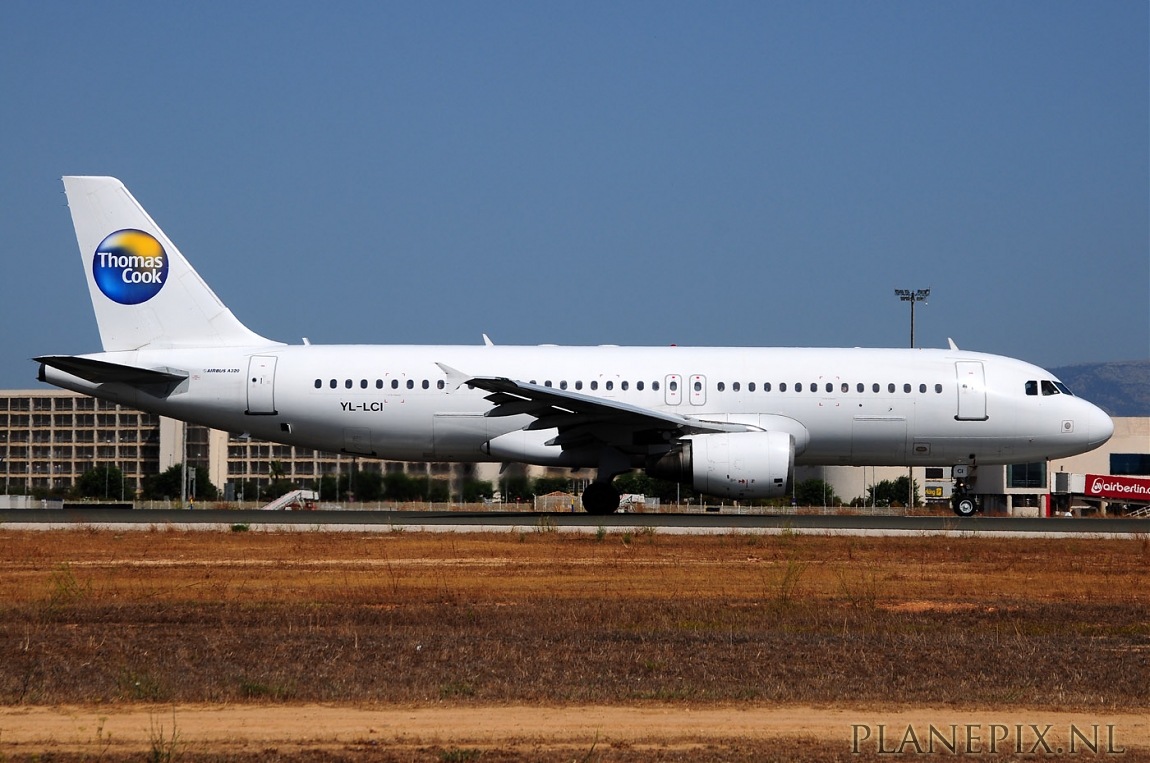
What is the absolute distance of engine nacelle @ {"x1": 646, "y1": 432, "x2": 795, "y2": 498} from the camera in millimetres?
22094

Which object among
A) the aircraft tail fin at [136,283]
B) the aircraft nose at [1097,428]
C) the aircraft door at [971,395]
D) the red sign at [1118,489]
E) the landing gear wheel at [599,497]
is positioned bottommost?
the red sign at [1118,489]

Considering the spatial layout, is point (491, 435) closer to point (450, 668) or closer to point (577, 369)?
point (577, 369)

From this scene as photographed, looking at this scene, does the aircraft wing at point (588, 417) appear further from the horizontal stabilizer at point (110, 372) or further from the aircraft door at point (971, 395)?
the horizontal stabilizer at point (110, 372)

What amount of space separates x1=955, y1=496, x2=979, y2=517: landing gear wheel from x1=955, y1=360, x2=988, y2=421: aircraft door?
2.21m

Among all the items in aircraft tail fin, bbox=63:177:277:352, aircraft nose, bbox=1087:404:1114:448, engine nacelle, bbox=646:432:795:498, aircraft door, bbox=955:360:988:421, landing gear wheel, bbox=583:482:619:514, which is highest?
aircraft tail fin, bbox=63:177:277:352

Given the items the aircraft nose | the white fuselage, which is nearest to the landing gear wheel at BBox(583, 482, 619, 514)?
the white fuselage

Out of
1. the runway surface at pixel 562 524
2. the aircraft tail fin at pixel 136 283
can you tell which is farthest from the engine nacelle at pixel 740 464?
the aircraft tail fin at pixel 136 283

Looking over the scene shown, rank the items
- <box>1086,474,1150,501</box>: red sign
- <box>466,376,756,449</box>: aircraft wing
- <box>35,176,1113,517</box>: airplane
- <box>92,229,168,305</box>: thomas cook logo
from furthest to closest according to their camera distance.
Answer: <box>1086,474,1150,501</box>: red sign → <box>92,229,168,305</box>: thomas cook logo → <box>35,176,1113,517</box>: airplane → <box>466,376,756,449</box>: aircraft wing

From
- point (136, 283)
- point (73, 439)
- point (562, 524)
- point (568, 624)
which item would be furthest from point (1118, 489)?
point (73, 439)

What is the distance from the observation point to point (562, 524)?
68.9 feet

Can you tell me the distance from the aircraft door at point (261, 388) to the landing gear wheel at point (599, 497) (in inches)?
251

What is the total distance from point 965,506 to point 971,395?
266 centimetres

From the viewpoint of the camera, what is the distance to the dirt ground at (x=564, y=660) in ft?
20.5

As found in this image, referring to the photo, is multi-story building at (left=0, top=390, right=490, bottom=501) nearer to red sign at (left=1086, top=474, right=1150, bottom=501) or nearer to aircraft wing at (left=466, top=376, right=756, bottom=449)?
red sign at (left=1086, top=474, right=1150, bottom=501)
